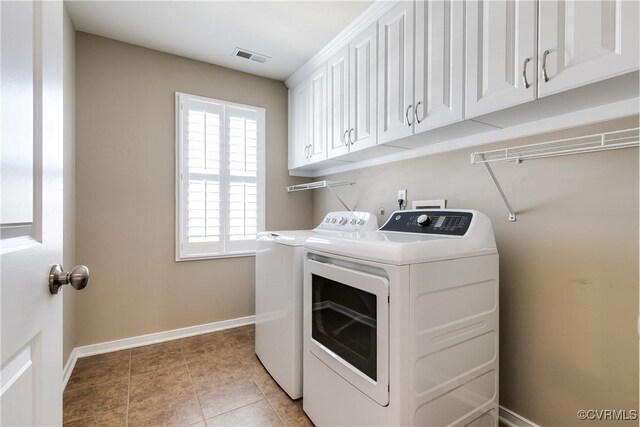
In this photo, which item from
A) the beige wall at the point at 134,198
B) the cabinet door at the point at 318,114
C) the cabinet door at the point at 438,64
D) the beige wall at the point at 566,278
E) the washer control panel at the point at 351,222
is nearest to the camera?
the beige wall at the point at 566,278

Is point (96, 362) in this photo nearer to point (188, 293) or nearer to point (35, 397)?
point (188, 293)

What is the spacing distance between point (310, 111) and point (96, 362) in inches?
106

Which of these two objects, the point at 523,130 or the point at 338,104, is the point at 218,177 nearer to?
the point at 338,104

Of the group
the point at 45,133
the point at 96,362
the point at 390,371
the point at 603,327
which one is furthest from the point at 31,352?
the point at 96,362

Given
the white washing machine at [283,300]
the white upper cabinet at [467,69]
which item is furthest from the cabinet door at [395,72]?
the white washing machine at [283,300]

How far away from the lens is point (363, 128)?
2.09m

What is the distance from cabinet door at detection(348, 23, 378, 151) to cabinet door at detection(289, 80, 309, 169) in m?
0.73

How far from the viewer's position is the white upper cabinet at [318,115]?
2555 mm

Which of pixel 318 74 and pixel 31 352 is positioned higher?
pixel 318 74

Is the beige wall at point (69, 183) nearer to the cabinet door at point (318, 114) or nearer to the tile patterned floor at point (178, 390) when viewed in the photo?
the tile patterned floor at point (178, 390)

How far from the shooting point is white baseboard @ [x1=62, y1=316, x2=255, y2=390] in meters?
2.28

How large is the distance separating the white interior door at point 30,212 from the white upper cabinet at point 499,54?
60.5 inches

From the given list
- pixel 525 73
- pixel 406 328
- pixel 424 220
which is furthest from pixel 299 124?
pixel 406 328

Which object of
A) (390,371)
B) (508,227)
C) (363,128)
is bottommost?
(390,371)
